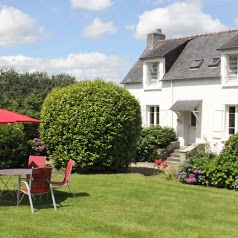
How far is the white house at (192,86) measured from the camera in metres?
22.1

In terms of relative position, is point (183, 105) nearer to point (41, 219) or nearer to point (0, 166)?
point (0, 166)

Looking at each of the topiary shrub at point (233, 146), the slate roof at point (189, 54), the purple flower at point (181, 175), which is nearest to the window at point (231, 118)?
the slate roof at point (189, 54)

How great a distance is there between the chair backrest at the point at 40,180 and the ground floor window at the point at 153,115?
17363mm

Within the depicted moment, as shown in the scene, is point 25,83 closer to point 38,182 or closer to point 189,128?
point 189,128

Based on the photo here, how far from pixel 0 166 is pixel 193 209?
344 inches

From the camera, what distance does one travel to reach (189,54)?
25672mm

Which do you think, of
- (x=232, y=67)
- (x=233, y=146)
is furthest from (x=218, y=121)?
(x=233, y=146)

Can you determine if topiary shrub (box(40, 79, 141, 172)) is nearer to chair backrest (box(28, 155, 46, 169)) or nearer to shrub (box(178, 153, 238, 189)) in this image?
shrub (box(178, 153, 238, 189))

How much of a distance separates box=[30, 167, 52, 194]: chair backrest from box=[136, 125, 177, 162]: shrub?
13.8 m

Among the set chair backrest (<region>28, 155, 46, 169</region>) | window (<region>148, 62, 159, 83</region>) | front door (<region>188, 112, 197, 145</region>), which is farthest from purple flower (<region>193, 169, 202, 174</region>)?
window (<region>148, 62, 159, 83</region>)

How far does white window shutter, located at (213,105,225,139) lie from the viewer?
72.9 ft

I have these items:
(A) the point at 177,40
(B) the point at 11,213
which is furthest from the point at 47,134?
(A) the point at 177,40

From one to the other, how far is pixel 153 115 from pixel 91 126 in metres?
12.6

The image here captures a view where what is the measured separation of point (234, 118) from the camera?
22000 millimetres
